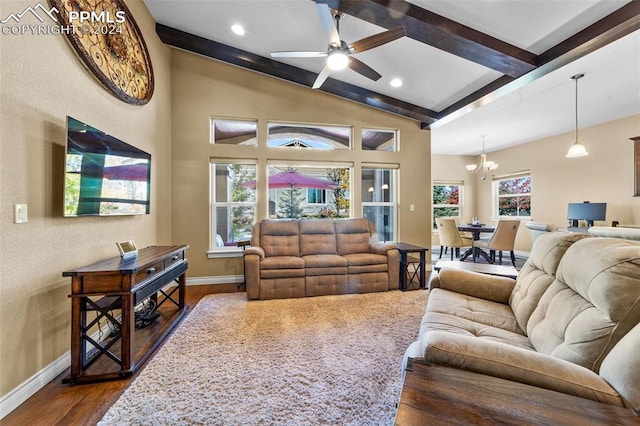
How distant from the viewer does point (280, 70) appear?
4.02 meters

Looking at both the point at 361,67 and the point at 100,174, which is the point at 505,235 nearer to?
the point at 361,67

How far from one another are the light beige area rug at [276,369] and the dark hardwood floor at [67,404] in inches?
4.1

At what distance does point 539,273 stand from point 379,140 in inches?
143

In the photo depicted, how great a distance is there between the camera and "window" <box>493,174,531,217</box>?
6590 millimetres

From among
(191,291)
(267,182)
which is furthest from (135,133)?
(191,291)

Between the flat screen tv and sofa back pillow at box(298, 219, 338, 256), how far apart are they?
204 centimetres

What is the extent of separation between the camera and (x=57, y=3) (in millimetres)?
1853

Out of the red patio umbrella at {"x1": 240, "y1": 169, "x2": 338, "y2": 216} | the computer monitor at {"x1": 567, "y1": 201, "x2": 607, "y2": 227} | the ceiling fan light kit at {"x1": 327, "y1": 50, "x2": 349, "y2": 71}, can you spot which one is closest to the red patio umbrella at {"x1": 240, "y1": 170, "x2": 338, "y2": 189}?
the red patio umbrella at {"x1": 240, "y1": 169, "x2": 338, "y2": 216}

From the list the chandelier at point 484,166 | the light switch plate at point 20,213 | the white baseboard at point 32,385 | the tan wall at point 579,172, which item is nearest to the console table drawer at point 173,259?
the white baseboard at point 32,385

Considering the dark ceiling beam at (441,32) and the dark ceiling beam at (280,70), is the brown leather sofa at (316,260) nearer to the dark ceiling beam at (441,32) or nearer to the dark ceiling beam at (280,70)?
the dark ceiling beam at (280,70)

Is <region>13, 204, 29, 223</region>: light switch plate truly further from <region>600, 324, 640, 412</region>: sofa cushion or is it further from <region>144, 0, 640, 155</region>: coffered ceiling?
<region>600, 324, 640, 412</region>: sofa cushion

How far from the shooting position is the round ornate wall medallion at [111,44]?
2029 mm

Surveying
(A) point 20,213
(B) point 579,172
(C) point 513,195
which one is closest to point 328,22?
(A) point 20,213

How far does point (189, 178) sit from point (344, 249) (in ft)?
8.40
